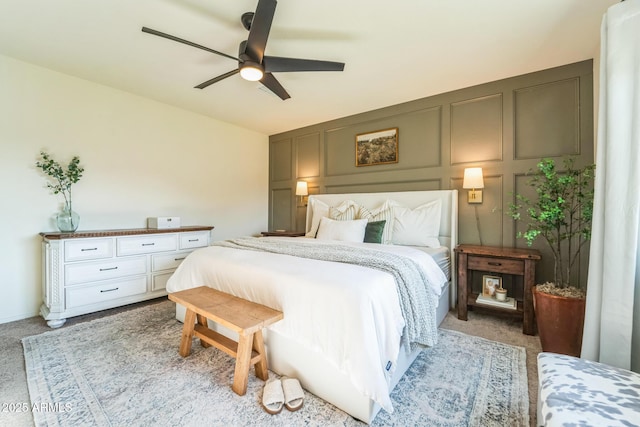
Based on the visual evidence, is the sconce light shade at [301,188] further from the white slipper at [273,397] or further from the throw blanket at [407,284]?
the white slipper at [273,397]

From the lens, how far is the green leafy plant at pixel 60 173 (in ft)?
9.14

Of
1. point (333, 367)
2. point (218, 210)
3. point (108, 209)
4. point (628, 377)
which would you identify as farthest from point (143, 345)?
point (628, 377)

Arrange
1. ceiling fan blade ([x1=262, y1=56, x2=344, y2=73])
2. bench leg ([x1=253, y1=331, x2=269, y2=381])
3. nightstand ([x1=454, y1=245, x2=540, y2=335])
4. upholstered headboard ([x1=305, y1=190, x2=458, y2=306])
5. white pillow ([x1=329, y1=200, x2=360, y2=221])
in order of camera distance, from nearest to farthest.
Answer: bench leg ([x1=253, y1=331, x2=269, y2=381])
ceiling fan blade ([x1=262, y1=56, x2=344, y2=73])
nightstand ([x1=454, y1=245, x2=540, y2=335])
upholstered headboard ([x1=305, y1=190, x2=458, y2=306])
white pillow ([x1=329, y1=200, x2=360, y2=221])

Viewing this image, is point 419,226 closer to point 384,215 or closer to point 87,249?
point 384,215

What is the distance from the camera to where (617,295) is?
1379mm

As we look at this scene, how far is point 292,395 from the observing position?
4.89 ft

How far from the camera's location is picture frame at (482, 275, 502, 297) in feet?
8.93

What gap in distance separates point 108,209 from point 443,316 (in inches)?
160

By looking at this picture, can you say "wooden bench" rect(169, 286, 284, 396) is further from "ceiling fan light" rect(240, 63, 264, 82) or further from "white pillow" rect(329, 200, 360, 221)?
"white pillow" rect(329, 200, 360, 221)

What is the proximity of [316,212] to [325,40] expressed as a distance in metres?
2.30

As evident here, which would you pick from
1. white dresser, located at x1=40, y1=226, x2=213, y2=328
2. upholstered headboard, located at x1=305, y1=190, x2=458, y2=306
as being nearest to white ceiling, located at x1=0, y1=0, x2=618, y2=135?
upholstered headboard, located at x1=305, y1=190, x2=458, y2=306

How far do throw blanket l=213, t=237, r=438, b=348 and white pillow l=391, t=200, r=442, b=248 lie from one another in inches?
40.8

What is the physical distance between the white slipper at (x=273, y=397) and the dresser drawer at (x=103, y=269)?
2370 millimetres

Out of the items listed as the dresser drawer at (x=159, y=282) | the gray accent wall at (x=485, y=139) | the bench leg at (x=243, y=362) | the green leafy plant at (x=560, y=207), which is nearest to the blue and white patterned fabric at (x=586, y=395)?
the green leafy plant at (x=560, y=207)
